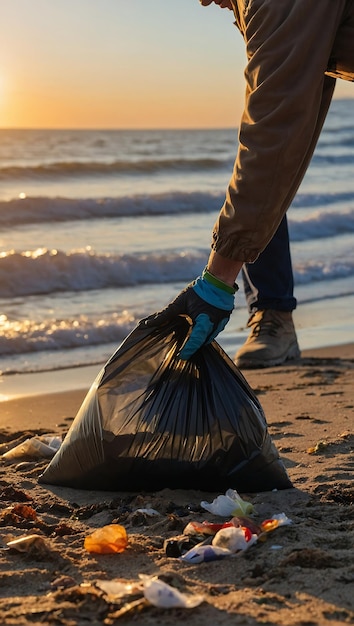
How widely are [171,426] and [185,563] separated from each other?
0.54m

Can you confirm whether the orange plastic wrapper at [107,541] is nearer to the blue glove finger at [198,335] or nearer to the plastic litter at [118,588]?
the plastic litter at [118,588]

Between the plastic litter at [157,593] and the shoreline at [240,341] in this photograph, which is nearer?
the plastic litter at [157,593]

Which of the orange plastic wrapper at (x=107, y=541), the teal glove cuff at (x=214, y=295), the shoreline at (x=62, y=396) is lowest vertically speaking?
the shoreline at (x=62, y=396)

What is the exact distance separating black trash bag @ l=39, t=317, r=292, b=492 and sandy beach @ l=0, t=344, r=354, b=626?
2.2 inches

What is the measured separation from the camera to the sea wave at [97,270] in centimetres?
650

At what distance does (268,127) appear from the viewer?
2.24 m

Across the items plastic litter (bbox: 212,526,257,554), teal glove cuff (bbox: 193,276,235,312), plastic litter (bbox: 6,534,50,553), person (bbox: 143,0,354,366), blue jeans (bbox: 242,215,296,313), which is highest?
person (bbox: 143,0,354,366)

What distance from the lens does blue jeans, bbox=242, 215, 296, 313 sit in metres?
4.19

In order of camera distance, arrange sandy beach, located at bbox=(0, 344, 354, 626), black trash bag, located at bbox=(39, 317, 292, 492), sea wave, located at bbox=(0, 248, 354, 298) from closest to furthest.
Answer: sandy beach, located at bbox=(0, 344, 354, 626) → black trash bag, located at bbox=(39, 317, 292, 492) → sea wave, located at bbox=(0, 248, 354, 298)

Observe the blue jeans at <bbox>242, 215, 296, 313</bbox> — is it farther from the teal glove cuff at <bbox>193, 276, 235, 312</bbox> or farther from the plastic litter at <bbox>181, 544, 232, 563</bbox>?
the plastic litter at <bbox>181, 544, 232, 563</bbox>

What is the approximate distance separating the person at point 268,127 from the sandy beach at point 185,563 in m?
0.47

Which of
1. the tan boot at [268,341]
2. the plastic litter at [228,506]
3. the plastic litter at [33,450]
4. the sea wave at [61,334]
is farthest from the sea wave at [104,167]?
the plastic litter at [228,506]

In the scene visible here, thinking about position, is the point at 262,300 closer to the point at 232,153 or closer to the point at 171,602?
the point at 171,602

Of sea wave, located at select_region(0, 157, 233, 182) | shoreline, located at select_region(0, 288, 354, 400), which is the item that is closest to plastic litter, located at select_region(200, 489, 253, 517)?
shoreline, located at select_region(0, 288, 354, 400)
